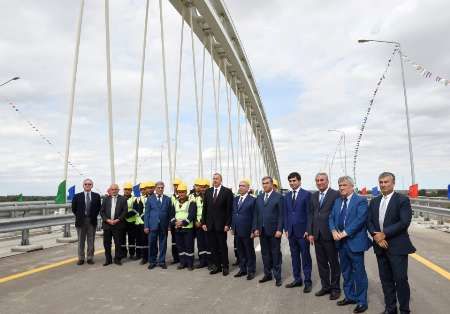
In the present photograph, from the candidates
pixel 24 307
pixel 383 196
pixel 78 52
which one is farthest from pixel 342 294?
pixel 78 52

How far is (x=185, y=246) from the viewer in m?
8.00

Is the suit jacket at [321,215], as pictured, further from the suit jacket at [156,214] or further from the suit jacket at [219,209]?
the suit jacket at [156,214]

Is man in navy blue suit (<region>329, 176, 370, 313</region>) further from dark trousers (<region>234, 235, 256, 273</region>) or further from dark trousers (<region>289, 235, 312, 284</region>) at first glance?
dark trousers (<region>234, 235, 256, 273</region>)

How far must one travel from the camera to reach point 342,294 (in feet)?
18.8

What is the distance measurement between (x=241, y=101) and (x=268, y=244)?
36.6 metres

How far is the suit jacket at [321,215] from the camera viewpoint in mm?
5758

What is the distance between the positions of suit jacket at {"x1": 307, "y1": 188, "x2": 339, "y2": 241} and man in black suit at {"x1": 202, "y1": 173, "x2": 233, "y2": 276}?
202cm

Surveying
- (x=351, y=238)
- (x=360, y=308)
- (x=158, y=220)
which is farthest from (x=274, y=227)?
(x=158, y=220)

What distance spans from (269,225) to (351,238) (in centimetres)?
166

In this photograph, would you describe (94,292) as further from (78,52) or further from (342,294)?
(78,52)

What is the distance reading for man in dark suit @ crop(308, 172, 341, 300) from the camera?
5.73 metres

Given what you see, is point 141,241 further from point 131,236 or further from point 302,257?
point 302,257

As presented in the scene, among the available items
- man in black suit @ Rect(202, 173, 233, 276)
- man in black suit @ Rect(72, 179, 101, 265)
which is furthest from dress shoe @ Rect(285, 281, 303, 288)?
man in black suit @ Rect(72, 179, 101, 265)

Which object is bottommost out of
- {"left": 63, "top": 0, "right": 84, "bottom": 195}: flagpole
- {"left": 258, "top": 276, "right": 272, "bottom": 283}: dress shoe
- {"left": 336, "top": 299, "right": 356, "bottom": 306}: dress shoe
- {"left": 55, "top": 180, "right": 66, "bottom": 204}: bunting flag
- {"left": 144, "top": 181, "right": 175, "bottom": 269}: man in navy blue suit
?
{"left": 336, "top": 299, "right": 356, "bottom": 306}: dress shoe
